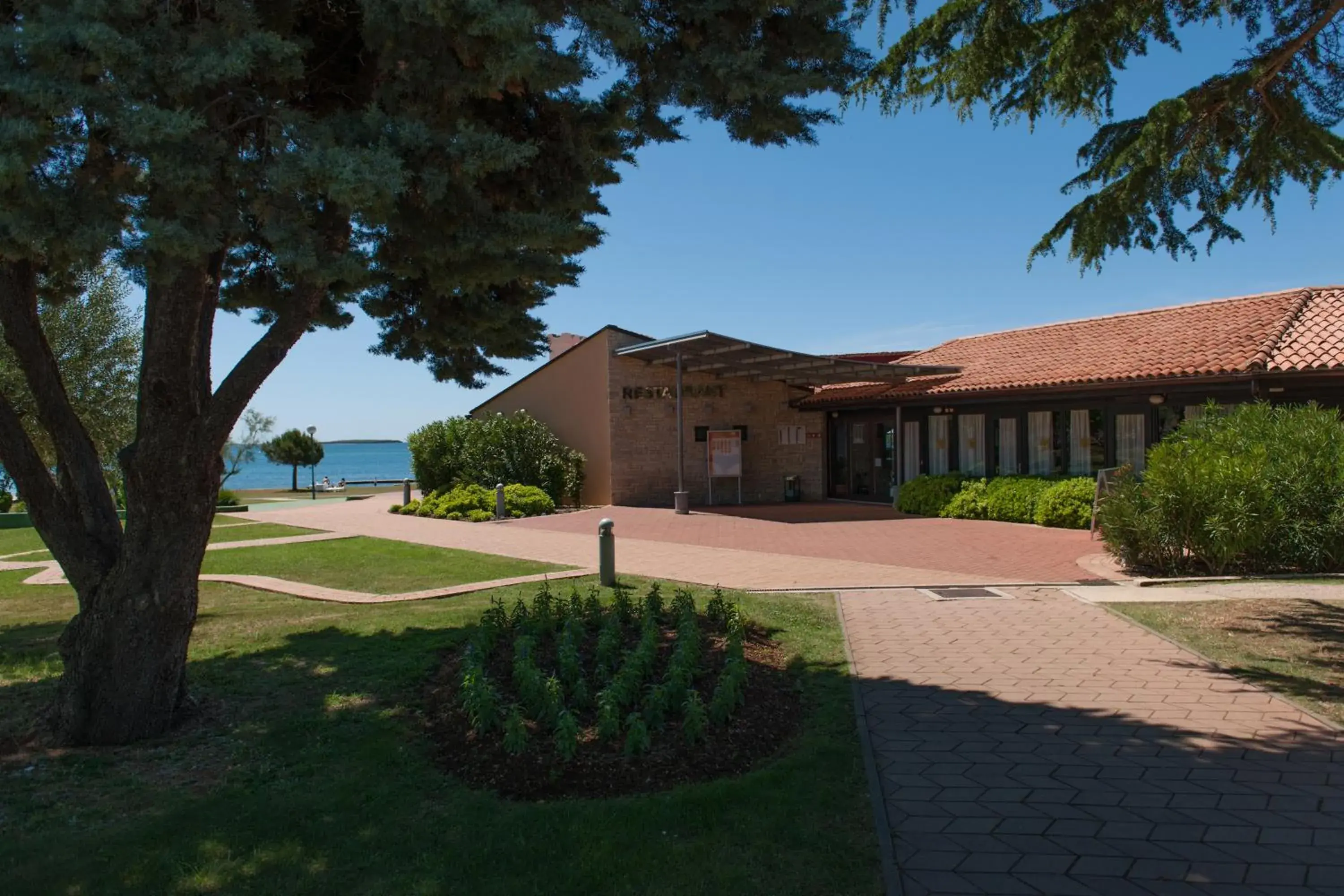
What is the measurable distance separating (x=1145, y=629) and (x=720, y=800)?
17.7 feet

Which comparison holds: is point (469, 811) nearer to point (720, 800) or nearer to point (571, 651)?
point (720, 800)

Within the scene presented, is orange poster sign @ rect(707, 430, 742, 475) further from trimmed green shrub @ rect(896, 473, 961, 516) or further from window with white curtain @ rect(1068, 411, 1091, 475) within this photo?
window with white curtain @ rect(1068, 411, 1091, 475)

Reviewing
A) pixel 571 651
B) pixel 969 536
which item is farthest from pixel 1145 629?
pixel 969 536

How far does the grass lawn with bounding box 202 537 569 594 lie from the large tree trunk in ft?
17.8

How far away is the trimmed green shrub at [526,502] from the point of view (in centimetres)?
2150

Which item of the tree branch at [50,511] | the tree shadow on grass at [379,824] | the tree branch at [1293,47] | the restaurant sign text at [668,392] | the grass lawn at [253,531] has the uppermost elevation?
the tree branch at [1293,47]

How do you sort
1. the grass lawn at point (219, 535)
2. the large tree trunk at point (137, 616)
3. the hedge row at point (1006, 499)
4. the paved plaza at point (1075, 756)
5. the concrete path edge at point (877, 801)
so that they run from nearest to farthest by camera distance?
the concrete path edge at point (877, 801) < the paved plaza at point (1075, 756) < the large tree trunk at point (137, 616) < the hedge row at point (1006, 499) < the grass lawn at point (219, 535)

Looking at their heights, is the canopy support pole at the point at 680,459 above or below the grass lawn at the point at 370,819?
above

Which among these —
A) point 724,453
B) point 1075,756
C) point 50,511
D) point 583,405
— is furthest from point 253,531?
point 1075,756

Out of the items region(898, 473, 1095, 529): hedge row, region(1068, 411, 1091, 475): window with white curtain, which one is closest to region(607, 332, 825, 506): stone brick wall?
region(898, 473, 1095, 529): hedge row

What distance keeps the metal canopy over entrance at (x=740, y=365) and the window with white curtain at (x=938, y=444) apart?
1.19m

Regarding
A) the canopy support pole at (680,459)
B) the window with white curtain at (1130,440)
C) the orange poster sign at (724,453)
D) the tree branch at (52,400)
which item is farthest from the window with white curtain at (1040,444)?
the tree branch at (52,400)

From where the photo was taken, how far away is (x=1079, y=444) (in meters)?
18.5

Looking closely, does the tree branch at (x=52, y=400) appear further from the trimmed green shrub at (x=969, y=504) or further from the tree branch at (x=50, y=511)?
the trimmed green shrub at (x=969, y=504)
